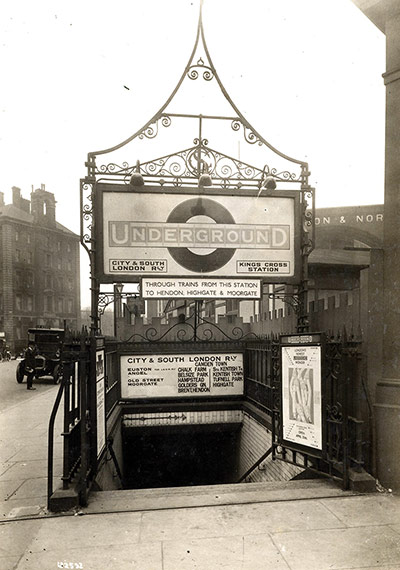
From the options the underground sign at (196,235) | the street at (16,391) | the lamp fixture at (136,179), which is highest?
the lamp fixture at (136,179)

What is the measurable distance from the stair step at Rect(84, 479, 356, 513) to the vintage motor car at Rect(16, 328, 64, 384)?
13366 mm

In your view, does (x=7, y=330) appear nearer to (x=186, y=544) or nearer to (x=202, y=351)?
(x=202, y=351)

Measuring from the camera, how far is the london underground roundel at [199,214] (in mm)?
6629

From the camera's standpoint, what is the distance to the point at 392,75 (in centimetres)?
536

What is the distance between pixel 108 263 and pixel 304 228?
120 inches

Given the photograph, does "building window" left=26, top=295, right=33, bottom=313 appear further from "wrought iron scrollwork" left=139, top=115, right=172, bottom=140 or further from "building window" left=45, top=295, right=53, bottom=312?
"wrought iron scrollwork" left=139, top=115, right=172, bottom=140

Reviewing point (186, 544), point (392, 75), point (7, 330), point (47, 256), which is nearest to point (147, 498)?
point (186, 544)

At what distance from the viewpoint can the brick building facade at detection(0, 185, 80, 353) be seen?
51500 millimetres

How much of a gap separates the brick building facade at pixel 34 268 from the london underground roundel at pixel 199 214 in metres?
46.0

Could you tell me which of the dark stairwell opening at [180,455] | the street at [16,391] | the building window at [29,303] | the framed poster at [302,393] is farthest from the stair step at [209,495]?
the building window at [29,303]

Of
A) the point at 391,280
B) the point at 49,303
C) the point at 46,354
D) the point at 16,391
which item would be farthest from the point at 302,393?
the point at 49,303

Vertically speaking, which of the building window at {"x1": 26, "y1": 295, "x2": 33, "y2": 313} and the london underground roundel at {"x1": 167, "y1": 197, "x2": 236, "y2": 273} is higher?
the london underground roundel at {"x1": 167, "y1": 197, "x2": 236, "y2": 273}

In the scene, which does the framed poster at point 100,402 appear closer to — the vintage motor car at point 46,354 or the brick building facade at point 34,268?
the vintage motor car at point 46,354

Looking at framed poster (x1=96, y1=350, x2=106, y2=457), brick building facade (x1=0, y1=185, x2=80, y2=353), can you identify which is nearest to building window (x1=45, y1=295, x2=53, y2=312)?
brick building facade (x1=0, y1=185, x2=80, y2=353)
